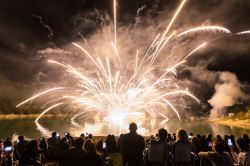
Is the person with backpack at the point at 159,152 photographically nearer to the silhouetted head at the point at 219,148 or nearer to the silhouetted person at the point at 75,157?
the silhouetted head at the point at 219,148

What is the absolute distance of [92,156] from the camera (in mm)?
6883

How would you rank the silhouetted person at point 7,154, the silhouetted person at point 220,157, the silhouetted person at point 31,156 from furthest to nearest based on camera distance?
the silhouetted person at point 7,154 → the silhouetted person at point 31,156 → the silhouetted person at point 220,157

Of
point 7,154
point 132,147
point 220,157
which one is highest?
point 132,147

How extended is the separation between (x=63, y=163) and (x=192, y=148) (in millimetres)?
3949

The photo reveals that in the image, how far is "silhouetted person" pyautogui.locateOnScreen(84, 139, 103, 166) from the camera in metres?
6.83

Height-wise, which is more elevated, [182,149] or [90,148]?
[90,148]

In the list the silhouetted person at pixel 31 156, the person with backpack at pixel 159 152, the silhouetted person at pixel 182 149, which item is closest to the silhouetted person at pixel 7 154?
the silhouetted person at pixel 31 156

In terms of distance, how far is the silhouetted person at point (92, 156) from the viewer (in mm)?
6832

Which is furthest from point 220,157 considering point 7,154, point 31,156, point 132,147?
point 7,154

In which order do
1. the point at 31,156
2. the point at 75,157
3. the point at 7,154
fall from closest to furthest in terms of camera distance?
the point at 75,157 < the point at 31,156 < the point at 7,154

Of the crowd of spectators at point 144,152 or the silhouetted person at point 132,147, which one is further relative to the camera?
the silhouetted person at point 132,147

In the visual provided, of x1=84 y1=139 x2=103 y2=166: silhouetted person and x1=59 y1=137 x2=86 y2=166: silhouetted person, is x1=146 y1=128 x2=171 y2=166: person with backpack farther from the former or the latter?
x1=59 y1=137 x2=86 y2=166: silhouetted person

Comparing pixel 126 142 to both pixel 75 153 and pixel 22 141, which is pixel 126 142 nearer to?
pixel 75 153

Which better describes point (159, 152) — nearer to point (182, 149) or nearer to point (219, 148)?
point (182, 149)
